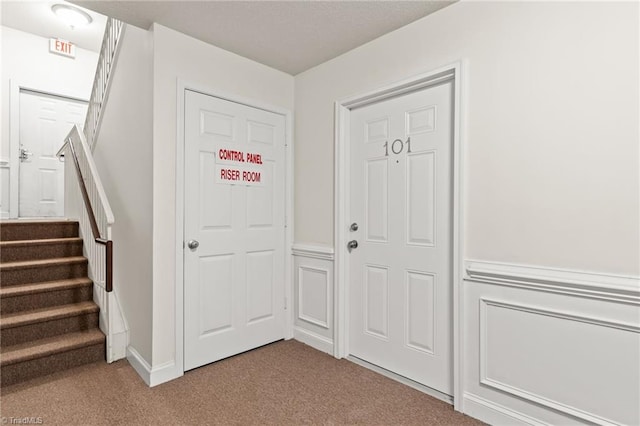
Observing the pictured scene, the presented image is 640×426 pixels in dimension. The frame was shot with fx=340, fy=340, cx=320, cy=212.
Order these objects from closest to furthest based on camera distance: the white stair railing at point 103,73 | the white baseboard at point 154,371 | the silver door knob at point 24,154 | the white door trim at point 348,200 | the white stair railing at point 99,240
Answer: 1. the white door trim at point 348,200
2. the white baseboard at point 154,371
3. the white stair railing at point 99,240
4. the white stair railing at point 103,73
5. the silver door knob at point 24,154

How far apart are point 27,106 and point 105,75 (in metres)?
2.03

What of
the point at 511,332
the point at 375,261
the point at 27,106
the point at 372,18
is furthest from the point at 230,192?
the point at 27,106

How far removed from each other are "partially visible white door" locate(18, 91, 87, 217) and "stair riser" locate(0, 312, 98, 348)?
2580 mm

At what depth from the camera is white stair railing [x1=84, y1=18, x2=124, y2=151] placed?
117 inches

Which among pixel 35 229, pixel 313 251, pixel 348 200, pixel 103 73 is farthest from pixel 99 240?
pixel 348 200

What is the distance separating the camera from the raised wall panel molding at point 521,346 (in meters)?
1.56

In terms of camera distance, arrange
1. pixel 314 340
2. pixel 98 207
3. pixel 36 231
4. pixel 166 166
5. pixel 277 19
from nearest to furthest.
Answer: pixel 277 19, pixel 166 166, pixel 98 207, pixel 314 340, pixel 36 231

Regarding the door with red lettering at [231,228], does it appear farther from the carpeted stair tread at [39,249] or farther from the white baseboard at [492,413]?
the white baseboard at [492,413]

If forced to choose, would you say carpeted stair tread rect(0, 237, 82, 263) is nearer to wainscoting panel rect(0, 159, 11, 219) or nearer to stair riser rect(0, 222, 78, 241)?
stair riser rect(0, 222, 78, 241)

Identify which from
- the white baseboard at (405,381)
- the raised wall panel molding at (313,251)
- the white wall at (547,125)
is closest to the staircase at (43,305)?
the raised wall panel molding at (313,251)

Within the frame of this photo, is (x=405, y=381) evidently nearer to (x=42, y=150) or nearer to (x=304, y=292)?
(x=304, y=292)

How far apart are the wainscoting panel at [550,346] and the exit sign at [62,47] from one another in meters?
5.48

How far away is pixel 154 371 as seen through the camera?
228cm

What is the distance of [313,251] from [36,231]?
2.63 metres
